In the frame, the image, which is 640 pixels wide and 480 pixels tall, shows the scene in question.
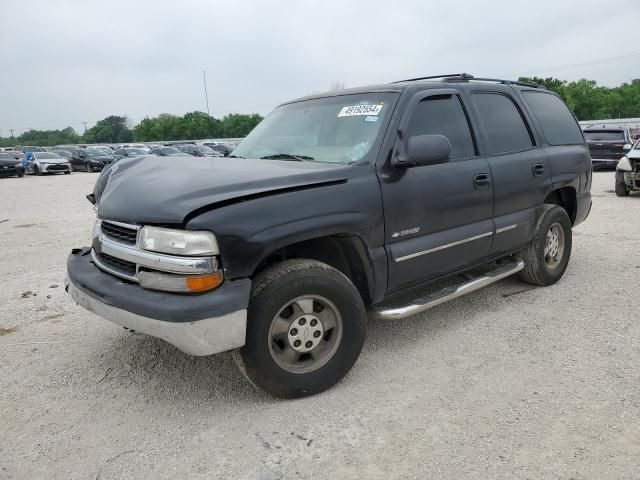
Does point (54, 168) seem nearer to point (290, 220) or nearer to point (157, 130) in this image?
point (290, 220)

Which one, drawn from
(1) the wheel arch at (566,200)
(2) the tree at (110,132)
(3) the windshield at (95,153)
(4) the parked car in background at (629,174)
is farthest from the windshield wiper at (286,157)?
(2) the tree at (110,132)

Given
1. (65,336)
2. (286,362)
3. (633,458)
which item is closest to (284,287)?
(286,362)

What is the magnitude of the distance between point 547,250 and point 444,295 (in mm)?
1799

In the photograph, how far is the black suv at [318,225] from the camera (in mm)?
2654

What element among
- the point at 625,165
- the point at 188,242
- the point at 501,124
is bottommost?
the point at 625,165

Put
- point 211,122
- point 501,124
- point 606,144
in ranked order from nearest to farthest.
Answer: point 501,124 → point 606,144 → point 211,122

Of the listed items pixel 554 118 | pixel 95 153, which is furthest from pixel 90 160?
pixel 554 118

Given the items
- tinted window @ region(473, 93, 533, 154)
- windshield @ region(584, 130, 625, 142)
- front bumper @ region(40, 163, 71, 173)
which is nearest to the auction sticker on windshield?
tinted window @ region(473, 93, 533, 154)

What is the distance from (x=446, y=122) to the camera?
3.88 meters

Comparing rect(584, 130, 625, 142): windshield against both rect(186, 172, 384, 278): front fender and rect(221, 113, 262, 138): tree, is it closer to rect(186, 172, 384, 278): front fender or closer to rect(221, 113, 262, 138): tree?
rect(186, 172, 384, 278): front fender

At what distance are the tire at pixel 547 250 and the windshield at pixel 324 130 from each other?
6.79 ft

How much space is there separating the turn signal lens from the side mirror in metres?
1.41

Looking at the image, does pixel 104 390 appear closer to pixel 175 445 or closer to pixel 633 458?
pixel 175 445

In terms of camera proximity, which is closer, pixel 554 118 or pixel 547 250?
pixel 547 250
